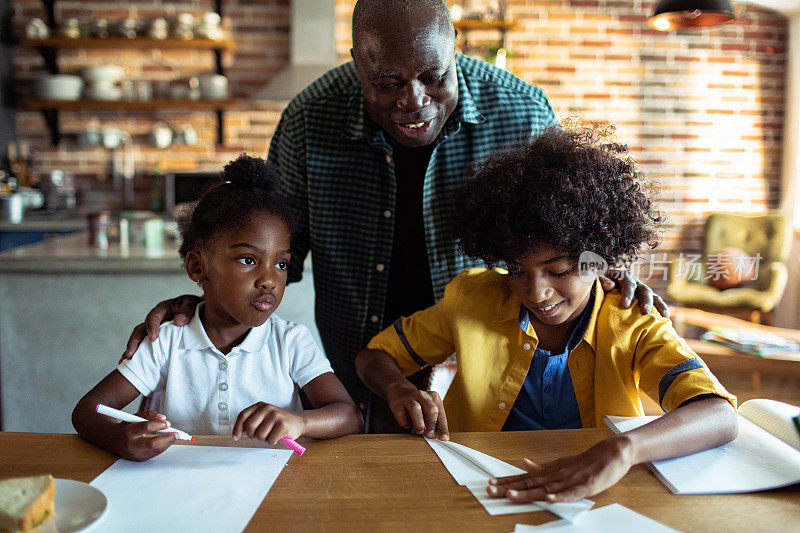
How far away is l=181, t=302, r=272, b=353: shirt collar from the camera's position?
1248mm

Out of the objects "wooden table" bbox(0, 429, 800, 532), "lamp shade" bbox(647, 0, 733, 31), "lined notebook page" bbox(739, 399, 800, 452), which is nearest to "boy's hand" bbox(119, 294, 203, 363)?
"wooden table" bbox(0, 429, 800, 532)

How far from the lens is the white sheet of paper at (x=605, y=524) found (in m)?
0.77

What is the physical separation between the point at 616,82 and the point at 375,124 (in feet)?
12.8

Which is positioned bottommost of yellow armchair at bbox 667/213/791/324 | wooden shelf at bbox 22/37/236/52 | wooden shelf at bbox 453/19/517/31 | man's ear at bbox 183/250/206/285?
yellow armchair at bbox 667/213/791/324

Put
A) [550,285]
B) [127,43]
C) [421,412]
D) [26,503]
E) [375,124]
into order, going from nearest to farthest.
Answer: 1. [26,503]
2. [421,412]
3. [550,285]
4. [375,124]
5. [127,43]

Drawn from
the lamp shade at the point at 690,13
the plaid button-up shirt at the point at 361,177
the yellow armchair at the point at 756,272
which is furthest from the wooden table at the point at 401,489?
the yellow armchair at the point at 756,272

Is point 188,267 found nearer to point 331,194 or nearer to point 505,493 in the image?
point 331,194

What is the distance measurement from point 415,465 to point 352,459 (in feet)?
0.31

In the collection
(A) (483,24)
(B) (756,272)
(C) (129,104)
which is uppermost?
(A) (483,24)

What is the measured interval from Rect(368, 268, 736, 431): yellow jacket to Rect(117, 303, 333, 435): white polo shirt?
18 cm

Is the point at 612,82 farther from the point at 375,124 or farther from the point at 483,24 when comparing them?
the point at 375,124

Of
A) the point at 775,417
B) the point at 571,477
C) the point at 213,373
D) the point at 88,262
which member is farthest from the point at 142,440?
the point at 88,262

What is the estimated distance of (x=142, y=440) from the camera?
941mm

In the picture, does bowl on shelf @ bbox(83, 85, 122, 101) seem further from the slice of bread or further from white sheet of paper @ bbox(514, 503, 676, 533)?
white sheet of paper @ bbox(514, 503, 676, 533)
